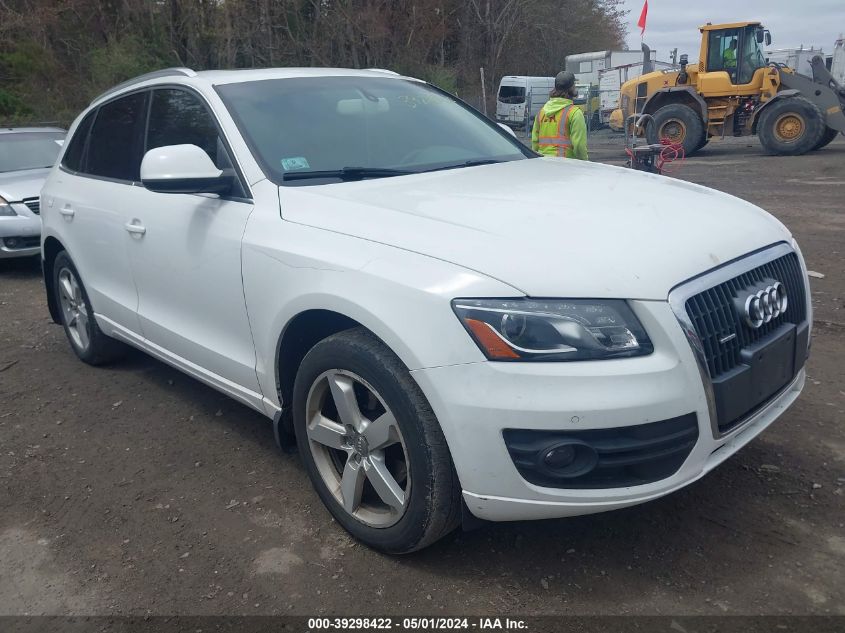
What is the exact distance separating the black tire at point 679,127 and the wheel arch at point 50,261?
50.9ft

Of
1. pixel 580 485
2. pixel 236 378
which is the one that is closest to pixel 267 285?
pixel 236 378

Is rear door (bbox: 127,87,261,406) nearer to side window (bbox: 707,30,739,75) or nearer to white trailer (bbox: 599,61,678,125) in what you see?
side window (bbox: 707,30,739,75)

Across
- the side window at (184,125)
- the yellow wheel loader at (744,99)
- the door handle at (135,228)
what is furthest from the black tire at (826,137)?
the door handle at (135,228)

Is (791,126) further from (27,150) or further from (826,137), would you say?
(27,150)

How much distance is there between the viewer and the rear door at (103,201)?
4.11 meters

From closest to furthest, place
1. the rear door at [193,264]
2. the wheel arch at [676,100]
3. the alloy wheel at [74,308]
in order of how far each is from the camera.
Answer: the rear door at [193,264] < the alloy wheel at [74,308] < the wheel arch at [676,100]

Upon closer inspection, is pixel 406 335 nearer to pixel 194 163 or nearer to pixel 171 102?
pixel 194 163

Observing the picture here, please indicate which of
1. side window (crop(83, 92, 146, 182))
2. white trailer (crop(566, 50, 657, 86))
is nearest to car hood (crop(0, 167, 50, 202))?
side window (crop(83, 92, 146, 182))

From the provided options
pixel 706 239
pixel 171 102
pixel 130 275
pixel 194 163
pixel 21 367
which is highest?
pixel 171 102

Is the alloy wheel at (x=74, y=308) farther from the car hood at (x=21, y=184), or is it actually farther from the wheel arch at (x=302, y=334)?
the car hood at (x=21, y=184)

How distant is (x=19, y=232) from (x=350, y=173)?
19.2 feet

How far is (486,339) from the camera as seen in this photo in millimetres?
2305

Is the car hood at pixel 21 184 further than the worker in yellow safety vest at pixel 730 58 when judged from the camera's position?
No

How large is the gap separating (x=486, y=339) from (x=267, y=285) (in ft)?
3.45
